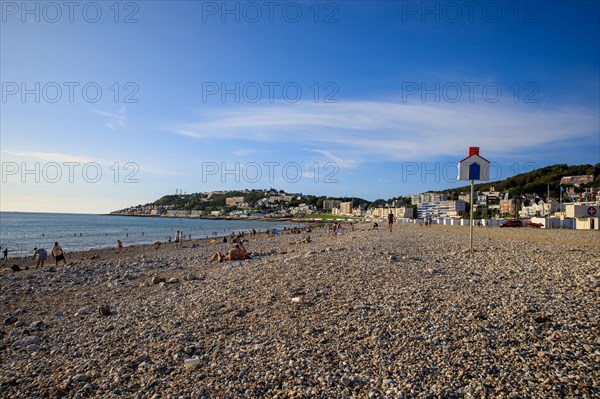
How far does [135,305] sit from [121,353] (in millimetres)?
3455

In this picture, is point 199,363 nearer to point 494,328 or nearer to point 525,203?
point 494,328

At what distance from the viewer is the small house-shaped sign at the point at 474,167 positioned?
13883mm

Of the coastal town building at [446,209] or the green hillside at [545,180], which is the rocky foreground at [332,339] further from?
the green hillside at [545,180]

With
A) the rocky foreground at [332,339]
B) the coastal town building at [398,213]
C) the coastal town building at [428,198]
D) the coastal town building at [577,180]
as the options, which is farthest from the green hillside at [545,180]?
the rocky foreground at [332,339]

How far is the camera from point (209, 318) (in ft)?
23.6

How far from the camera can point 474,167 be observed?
45.7ft

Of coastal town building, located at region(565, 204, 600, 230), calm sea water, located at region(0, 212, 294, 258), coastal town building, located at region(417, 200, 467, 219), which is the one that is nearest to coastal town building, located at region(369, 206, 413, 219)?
coastal town building, located at region(417, 200, 467, 219)

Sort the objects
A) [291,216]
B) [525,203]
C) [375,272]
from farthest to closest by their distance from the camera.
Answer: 1. [291,216]
2. [525,203]
3. [375,272]

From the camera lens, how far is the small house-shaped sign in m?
13.9

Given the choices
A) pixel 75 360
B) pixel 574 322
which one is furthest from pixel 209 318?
pixel 574 322

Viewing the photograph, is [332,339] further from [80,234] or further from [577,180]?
[577,180]

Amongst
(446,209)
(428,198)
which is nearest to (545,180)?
(428,198)

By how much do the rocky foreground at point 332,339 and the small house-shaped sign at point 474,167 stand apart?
175 inches

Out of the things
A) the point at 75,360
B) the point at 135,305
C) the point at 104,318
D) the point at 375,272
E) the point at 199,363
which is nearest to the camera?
the point at 199,363
